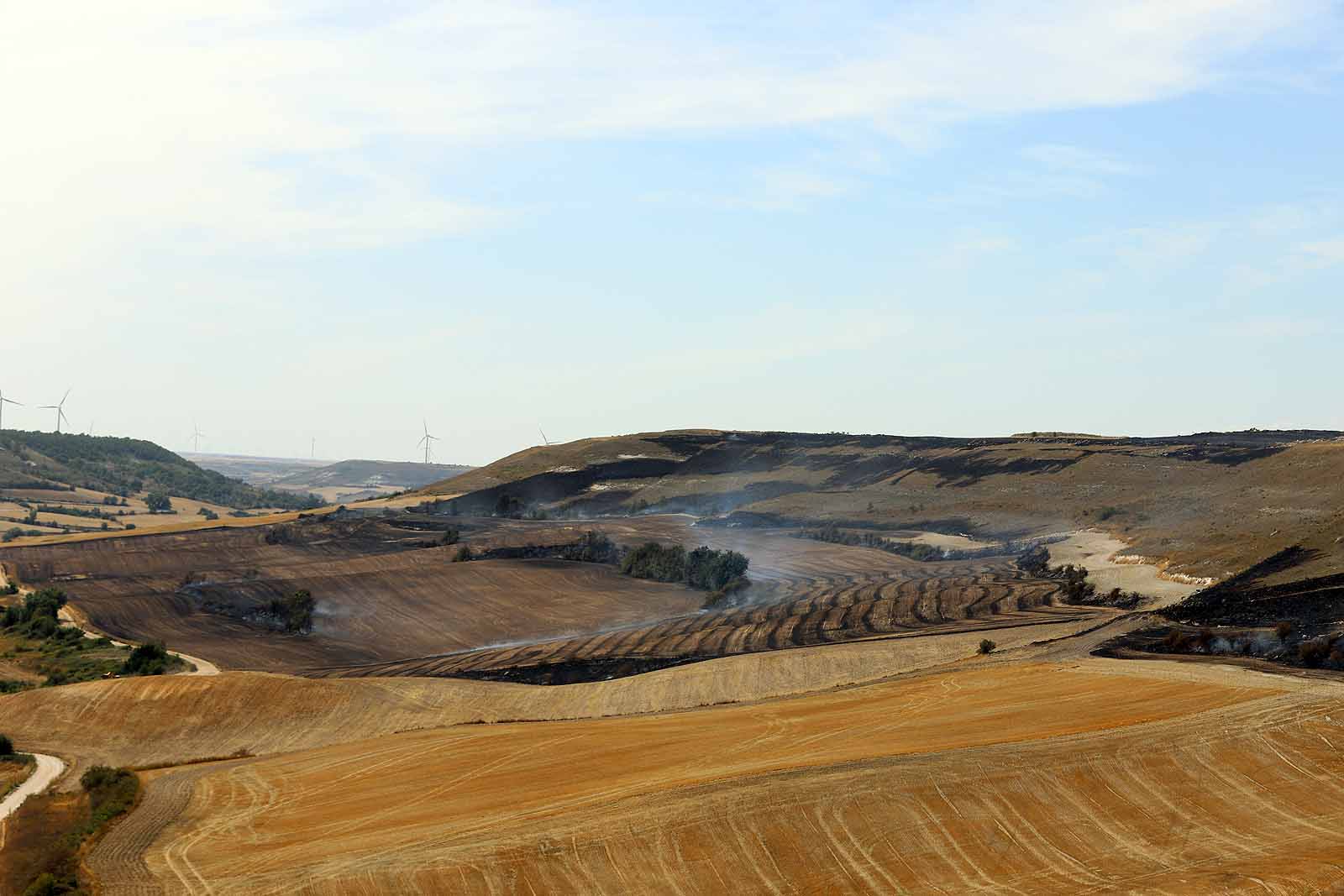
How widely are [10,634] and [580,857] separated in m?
A: 61.4

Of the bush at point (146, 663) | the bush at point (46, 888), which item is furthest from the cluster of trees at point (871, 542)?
the bush at point (46, 888)

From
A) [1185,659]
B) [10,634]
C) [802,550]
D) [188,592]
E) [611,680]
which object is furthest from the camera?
[802,550]

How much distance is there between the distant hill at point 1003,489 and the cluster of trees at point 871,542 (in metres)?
5.71

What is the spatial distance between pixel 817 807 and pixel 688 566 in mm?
74924

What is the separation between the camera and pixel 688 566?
111000mm

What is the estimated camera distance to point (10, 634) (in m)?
80.5

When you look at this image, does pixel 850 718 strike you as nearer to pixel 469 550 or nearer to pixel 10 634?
pixel 10 634

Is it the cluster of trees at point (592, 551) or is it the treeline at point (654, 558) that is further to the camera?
the cluster of trees at point (592, 551)

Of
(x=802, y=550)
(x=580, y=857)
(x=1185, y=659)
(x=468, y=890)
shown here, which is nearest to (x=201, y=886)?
(x=468, y=890)

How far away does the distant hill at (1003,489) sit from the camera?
339 ft

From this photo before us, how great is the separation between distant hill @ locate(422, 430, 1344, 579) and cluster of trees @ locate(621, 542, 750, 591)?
32873 millimetres

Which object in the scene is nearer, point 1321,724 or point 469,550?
point 1321,724

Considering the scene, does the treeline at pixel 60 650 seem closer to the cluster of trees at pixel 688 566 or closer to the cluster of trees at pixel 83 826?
the cluster of trees at pixel 83 826

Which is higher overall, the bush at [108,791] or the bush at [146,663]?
the bush at [146,663]
